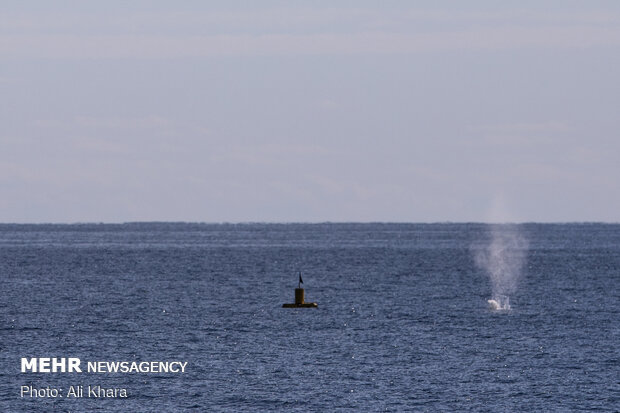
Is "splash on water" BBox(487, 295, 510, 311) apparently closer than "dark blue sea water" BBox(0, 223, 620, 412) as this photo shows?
No

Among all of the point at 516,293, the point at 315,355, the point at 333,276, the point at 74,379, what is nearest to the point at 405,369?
the point at 315,355

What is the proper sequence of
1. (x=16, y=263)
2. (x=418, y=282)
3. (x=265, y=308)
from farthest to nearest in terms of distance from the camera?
(x=16, y=263)
(x=418, y=282)
(x=265, y=308)

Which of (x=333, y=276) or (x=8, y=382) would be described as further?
(x=333, y=276)

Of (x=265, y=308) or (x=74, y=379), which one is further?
(x=265, y=308)

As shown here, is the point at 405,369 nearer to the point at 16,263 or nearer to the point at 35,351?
the point at 35,351

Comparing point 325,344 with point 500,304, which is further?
point 500,304

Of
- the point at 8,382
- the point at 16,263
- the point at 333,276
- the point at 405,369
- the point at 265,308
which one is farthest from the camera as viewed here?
the point at 16,263

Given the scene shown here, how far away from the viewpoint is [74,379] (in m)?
65.3

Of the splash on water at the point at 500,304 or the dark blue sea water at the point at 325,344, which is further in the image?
the splash on water at the point at 500,304

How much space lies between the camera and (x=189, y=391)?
61656 millimetres

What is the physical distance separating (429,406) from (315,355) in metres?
17.5

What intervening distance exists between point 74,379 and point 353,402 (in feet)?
56.8

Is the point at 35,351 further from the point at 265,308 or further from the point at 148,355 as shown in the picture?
the point at 265,308

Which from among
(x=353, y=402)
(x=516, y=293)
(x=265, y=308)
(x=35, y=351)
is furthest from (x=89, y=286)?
(x=353, y=402)
